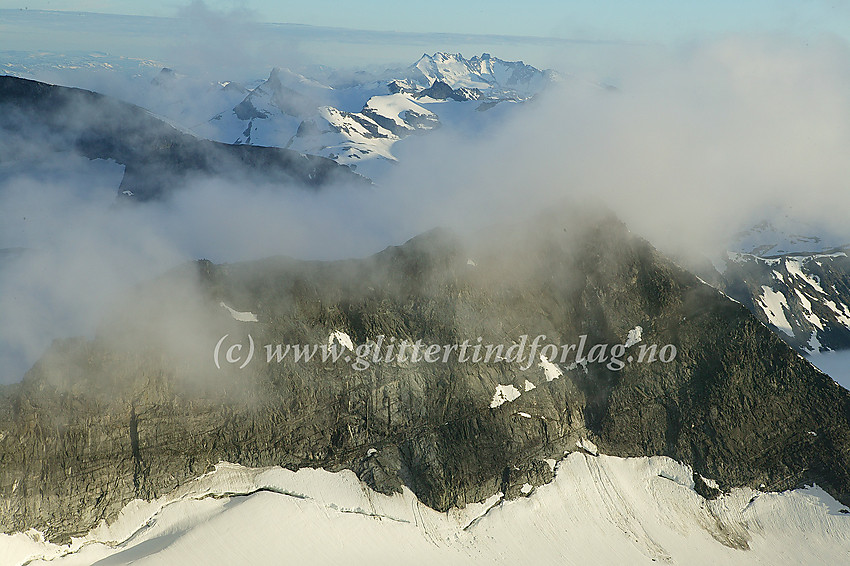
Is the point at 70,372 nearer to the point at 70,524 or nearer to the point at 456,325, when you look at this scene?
the point at 70,524

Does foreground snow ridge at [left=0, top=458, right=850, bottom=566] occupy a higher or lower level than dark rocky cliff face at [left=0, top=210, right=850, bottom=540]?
lower

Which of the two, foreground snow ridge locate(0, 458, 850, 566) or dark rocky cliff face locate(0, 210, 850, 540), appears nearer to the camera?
foreground snow ridge locate(0, 458, 850, 566)

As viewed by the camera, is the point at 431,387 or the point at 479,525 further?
the point at 431,387

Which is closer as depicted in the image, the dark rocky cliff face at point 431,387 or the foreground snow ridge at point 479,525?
the foreground snow ridge at point 479,525

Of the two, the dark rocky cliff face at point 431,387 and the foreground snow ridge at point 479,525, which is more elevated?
the dark rocky cliff face at point 431,387

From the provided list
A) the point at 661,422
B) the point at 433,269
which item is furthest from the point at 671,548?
the point at 433,269

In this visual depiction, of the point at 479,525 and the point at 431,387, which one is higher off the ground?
the point at 431,387
